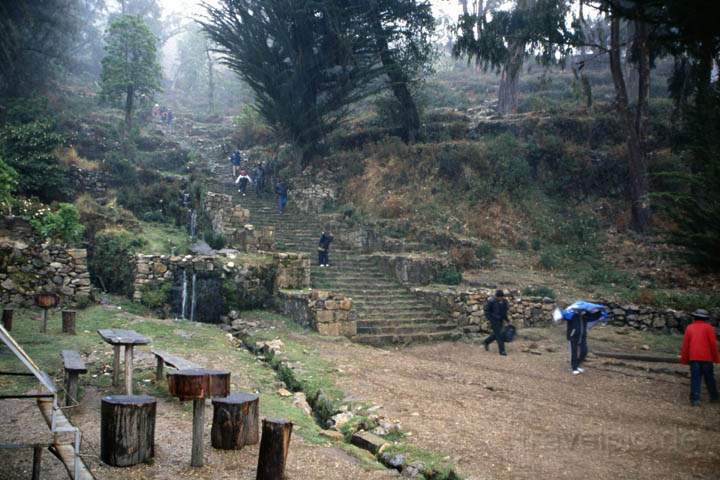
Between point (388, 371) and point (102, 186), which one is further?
point (102, 186)

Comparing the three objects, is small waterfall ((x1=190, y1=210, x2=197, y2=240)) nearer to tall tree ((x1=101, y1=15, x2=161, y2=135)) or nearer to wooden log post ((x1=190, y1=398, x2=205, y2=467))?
tall tree ((x1=101, y1=15, x2=161, y2=135))

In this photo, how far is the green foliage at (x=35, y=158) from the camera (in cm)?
2052

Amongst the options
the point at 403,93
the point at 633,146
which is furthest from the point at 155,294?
the point at 633,146

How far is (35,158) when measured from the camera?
21094mm

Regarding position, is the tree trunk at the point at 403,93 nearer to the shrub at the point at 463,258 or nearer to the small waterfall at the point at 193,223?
the shrub at the point at 463,258

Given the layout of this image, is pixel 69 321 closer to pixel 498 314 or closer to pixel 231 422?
pixel 231 422

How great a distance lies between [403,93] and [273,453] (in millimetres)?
24413

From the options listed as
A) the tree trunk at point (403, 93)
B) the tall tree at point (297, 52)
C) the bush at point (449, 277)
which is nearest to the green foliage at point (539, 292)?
the bush at point (449, 277)

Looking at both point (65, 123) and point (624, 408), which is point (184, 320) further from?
point (65, 123)

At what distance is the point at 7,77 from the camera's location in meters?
25.5

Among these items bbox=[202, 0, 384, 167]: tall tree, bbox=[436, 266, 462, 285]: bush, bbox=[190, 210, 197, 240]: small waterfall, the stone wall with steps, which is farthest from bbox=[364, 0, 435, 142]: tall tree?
the stone wall with steps

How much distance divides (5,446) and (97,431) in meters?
1.93

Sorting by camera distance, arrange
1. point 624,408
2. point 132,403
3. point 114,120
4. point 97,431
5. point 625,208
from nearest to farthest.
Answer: point 132,403 → point 97,431 → point 624,408 → point 625,208 → point 114,120

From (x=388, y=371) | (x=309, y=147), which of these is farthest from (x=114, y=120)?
(x=388, y=371)
